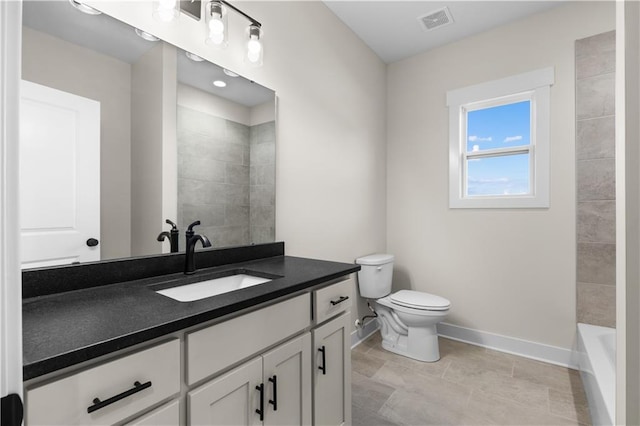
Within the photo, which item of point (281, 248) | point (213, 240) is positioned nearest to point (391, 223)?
point (281, 248)

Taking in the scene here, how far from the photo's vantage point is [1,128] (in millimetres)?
346

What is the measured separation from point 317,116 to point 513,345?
2.43 m

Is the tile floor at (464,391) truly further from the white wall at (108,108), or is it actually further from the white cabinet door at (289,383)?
the white wall at (108,108)

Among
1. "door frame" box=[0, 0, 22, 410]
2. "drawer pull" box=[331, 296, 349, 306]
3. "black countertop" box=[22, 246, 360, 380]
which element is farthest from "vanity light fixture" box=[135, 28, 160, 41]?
"drawer pull" box=[331, 296, 349, 306]

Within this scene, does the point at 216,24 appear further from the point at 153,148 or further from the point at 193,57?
the point at 153,148

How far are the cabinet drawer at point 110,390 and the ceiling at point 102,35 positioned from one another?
1132 millimetres

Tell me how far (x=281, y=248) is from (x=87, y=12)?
1401 mm

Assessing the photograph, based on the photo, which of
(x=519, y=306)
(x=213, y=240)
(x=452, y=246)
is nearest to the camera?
(x=213, y=240)

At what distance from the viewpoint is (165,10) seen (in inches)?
52.5

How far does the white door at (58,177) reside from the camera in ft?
3.33

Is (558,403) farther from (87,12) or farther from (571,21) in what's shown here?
(87,12)

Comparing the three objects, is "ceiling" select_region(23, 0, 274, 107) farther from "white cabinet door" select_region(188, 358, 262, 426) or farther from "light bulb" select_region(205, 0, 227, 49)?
"white cabinet door" select_region(188, 358, 262, 426)

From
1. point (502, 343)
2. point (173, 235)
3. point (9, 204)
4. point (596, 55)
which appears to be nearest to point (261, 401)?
point (173, 235)

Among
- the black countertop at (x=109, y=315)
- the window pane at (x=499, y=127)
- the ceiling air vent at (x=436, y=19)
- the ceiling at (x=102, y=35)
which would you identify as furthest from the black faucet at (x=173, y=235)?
the window pane at (x=499, y=127)
